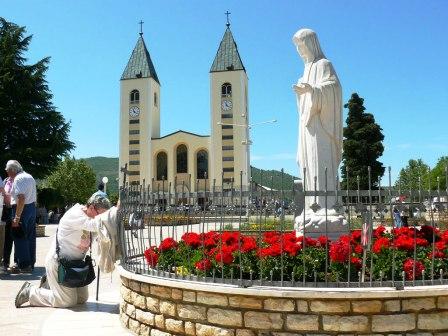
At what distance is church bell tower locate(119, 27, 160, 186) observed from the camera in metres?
77.4

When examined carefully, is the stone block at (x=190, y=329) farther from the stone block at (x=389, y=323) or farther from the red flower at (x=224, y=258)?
the stone block at (x=389, y=323)

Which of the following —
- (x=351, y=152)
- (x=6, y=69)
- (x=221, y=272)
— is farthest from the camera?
(x=351, y=152)

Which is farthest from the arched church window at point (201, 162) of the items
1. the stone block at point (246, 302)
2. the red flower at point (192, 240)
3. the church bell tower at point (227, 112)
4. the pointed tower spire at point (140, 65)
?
the stone block at point (246, 302)

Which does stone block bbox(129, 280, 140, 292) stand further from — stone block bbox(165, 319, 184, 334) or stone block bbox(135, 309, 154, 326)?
stone block bbox(165, 319, 184, 334)

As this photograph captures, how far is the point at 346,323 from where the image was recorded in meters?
4.38

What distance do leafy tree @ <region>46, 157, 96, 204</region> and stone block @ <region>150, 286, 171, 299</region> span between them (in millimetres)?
64810

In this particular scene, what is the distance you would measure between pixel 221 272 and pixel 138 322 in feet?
3.64

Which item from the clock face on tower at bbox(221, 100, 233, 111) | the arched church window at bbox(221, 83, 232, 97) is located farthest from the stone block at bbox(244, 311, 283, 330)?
the arched church window at bbox(221, 83, 232, 97)

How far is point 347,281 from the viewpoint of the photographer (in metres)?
4.91

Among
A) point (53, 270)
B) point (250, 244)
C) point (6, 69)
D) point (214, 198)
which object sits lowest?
point (53, 270)

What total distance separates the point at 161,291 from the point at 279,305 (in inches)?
51.8

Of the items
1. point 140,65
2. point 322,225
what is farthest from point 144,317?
point 140,65

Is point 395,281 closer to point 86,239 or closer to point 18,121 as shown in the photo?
point 86,239

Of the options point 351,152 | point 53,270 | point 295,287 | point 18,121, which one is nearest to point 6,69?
point 18,121
